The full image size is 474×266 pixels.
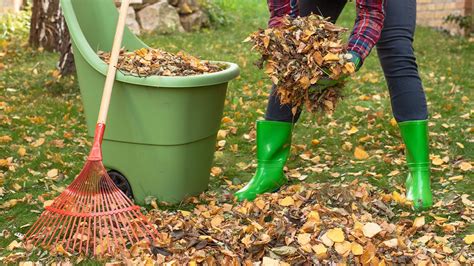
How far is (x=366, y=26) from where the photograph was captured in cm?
243

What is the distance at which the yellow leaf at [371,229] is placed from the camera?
226 centimetres

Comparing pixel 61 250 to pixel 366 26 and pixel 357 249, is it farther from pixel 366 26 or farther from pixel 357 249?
pixel 366 26

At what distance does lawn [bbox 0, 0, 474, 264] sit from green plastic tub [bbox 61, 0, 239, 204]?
1.16 ft

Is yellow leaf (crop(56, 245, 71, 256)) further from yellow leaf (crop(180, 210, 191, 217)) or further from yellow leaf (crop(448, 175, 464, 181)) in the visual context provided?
yellow leaf (crop(448, 175, 464, 181))

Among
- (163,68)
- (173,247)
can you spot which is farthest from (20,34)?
(173,247)

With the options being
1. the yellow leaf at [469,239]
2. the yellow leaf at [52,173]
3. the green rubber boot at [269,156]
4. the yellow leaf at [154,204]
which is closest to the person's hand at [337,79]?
the green rubber boot at [269,156]

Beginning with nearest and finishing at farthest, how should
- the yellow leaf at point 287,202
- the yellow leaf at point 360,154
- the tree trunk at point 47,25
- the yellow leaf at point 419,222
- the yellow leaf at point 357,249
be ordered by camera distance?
the yellow leaf at point 357,249 → the yellow leaf at point 419,222 → the yellow leaf at point 287,202 → the yellow leaf at point 360,154 → the tree trunk at point 47,25

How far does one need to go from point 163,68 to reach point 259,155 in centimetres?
57

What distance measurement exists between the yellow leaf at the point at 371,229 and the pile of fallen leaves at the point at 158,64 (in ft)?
3.22

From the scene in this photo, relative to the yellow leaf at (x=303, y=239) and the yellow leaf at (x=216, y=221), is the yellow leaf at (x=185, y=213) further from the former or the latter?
the yellow leaf at (x=303, y=239)

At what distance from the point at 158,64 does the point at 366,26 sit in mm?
854

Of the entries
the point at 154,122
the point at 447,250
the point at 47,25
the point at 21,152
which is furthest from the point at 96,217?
the point at 47,25

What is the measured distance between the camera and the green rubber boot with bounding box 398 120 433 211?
2.73 m

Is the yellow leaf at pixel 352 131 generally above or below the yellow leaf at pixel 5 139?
above
